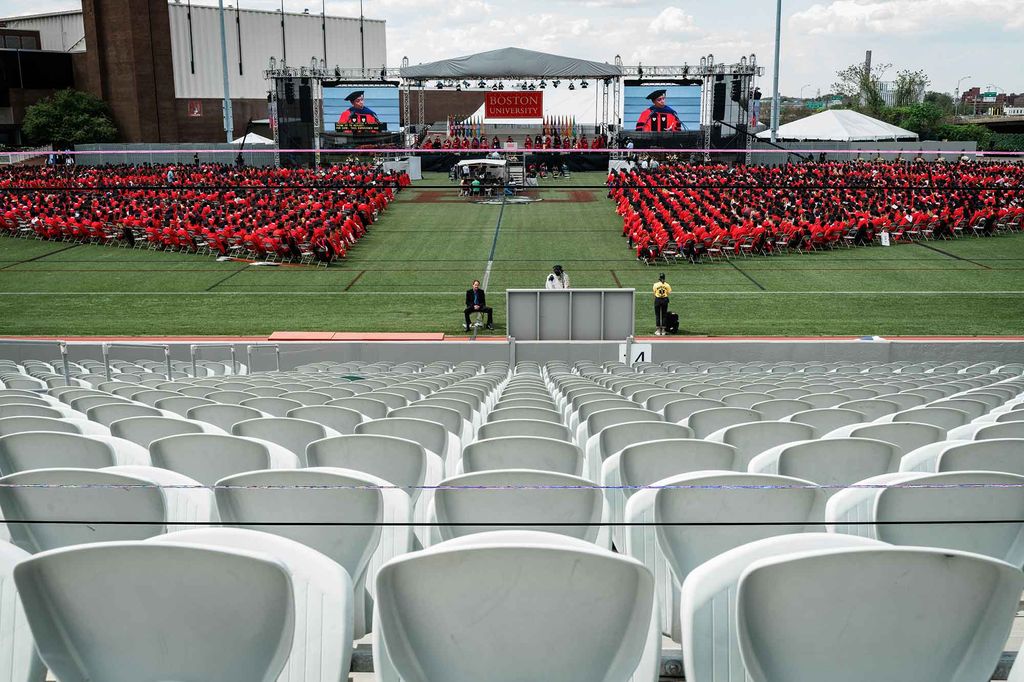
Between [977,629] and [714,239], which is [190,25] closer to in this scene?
[714,239]

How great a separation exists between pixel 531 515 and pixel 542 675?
1074 mm

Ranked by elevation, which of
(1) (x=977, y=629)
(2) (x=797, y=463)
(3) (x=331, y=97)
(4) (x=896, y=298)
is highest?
(3) (x=331, y=97)

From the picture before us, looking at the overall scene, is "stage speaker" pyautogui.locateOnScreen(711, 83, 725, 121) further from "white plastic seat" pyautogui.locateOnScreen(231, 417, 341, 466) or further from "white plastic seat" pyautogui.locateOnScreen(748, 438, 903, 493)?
"white plastic seat" pyautogui.locateOnScreen(748, 438, 903, 493)

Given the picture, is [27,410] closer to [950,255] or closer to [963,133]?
[950,255]

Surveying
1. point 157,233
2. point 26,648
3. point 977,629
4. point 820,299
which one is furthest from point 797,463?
point 157,233

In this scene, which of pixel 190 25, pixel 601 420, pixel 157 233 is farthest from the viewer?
pixel 190 25

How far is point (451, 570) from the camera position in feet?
6.57

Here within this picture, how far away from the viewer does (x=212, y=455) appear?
13.5 feet

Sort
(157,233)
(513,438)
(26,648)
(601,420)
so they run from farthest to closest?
(157,233)
(601,420)
(513,438)
(26,648)

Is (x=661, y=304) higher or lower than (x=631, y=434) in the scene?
lower

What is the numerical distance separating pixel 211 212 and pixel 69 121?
43270 mm

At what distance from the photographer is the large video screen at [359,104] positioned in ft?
164

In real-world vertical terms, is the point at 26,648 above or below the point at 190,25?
below

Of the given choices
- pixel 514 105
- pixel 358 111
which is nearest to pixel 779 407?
pixel 358 111
